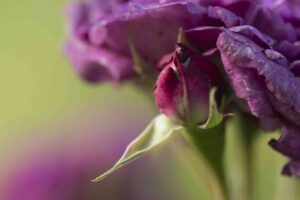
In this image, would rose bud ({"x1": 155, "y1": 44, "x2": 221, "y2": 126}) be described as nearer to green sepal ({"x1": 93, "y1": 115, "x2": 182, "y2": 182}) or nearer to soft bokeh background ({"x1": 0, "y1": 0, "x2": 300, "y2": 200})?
green sepal ({"x1": 93, "y1": 115, "x2": 182, "y2": 182})

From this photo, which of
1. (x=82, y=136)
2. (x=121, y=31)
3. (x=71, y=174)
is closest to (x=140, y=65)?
(x=121, y=31)

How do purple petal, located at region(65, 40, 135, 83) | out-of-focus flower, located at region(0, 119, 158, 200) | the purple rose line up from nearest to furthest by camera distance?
the purple rose
purple petal, located at region(65, 40, 135, 83)
out-of-focus flower, located at region(0, 119, 158, 200)

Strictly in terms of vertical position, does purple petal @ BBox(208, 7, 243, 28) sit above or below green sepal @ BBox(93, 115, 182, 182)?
above

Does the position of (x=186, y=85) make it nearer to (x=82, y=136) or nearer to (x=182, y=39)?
(x=182, y=39)

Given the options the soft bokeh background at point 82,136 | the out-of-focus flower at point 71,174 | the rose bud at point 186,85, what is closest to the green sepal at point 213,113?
the rose bud at point 186,85

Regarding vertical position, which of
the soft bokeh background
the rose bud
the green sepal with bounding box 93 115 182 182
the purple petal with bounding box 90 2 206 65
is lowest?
the soft bokeh background

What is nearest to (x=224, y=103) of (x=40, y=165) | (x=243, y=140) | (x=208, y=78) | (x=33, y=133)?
(x=208, y=78)

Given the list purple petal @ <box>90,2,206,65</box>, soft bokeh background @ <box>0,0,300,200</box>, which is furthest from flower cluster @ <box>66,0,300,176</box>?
soft bokeh background @ <box>0,0,300,200</box>
